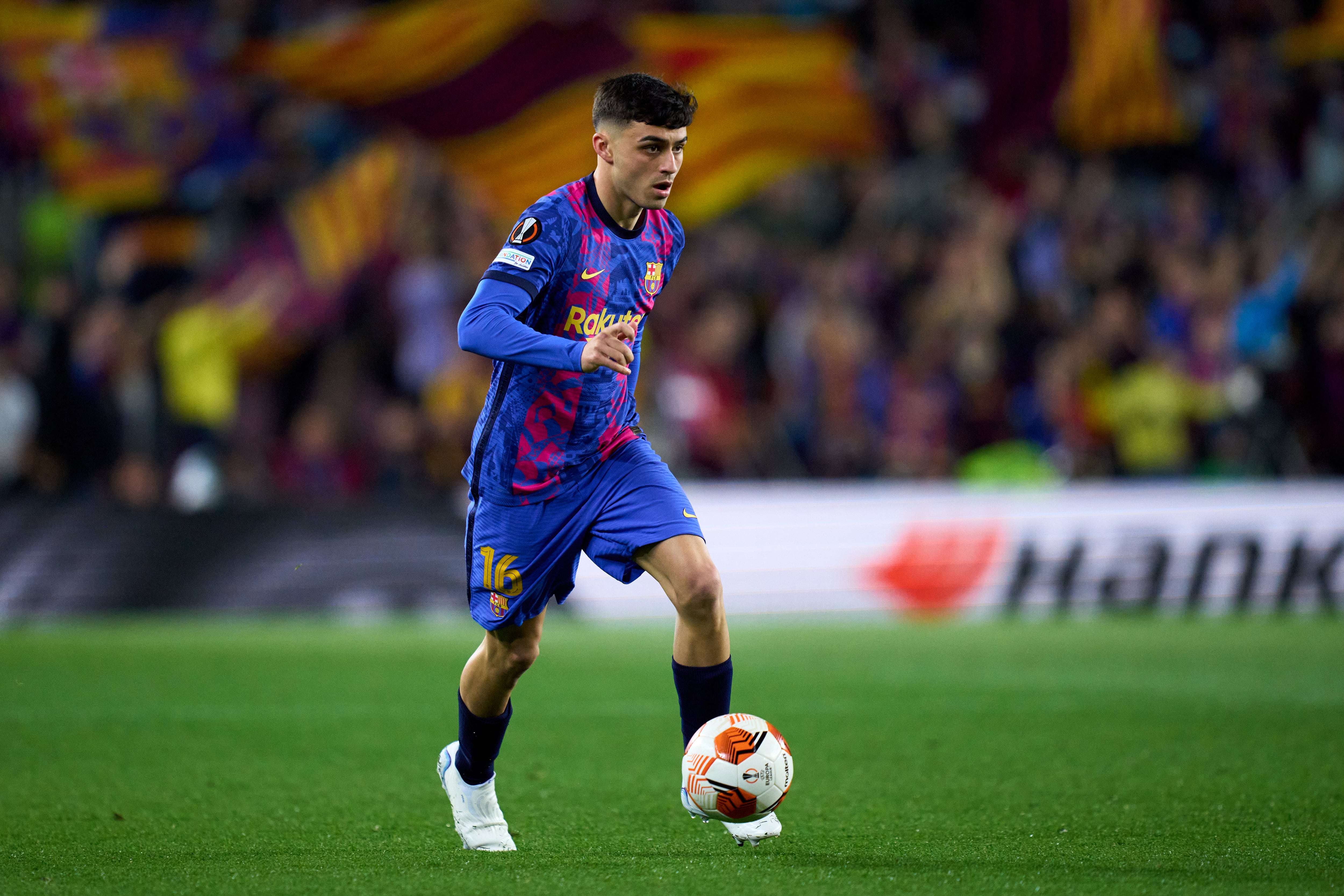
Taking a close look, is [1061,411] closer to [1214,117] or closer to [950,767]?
[1214,117]

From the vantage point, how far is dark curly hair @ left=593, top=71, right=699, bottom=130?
493cm

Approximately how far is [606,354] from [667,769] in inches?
100

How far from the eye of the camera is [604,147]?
16.5ft

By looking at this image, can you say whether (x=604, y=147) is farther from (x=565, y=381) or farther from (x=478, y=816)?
(x=478, y=816)

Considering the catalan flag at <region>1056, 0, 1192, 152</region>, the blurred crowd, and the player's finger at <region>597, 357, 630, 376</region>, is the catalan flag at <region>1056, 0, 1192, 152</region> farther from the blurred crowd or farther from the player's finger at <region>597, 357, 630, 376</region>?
the player's finger at <region>597, 357, 630, 376</region>

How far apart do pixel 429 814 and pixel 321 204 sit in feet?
34.1

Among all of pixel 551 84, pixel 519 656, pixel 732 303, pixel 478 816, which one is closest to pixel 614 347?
pixel 519 656

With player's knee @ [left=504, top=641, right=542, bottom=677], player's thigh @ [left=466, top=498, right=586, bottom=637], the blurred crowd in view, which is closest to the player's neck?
player's thigh @ [left=466, top=498, right=586, bottom=637]

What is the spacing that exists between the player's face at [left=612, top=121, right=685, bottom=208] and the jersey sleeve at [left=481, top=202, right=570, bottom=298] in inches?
8.8

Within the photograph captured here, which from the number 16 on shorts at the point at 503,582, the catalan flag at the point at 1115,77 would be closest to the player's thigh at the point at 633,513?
the number 16 on shorts at the point at 503,582

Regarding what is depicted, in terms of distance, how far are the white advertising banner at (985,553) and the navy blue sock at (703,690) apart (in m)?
8.17

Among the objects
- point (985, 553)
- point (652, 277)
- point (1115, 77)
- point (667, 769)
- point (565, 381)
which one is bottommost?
point (985, 553)

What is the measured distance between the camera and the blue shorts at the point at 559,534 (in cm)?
498

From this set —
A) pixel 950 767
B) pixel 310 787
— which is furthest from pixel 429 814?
pixel 950 767
